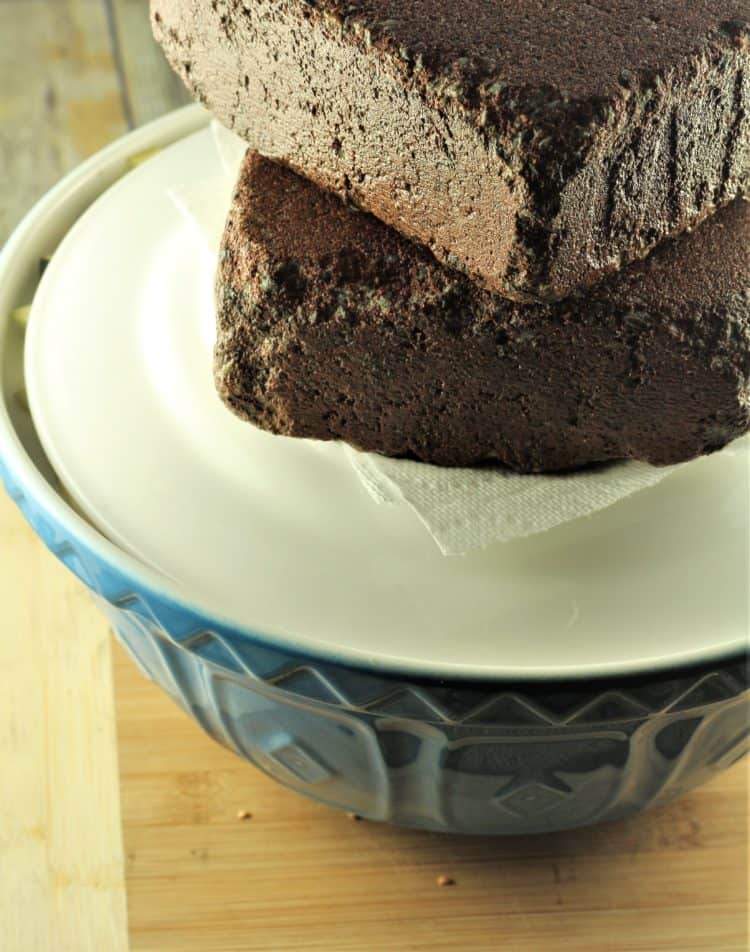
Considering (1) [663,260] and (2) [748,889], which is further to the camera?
(2) [748,889]

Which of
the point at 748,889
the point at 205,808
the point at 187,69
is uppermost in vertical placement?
the point at 187,69

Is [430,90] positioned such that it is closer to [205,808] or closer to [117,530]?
[117,530]

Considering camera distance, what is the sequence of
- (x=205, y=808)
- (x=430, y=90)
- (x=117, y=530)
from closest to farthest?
(x=430, y=90) → (x=117, y=530) → (x=205, y=808)

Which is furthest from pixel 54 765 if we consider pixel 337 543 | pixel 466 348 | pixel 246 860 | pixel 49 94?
pixel 49 94

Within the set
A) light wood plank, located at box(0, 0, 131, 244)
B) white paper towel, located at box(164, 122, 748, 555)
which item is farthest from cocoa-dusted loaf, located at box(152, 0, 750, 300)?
light wood plank, located at box(0, 0, 131, 244)

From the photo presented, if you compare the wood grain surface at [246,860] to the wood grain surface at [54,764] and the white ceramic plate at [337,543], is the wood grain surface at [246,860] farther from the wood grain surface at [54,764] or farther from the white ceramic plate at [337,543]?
the white ceramic plate at [337,543]

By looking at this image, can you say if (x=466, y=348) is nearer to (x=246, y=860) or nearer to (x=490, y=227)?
(x=490, y=227)

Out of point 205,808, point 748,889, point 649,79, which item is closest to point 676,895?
point 748,889
